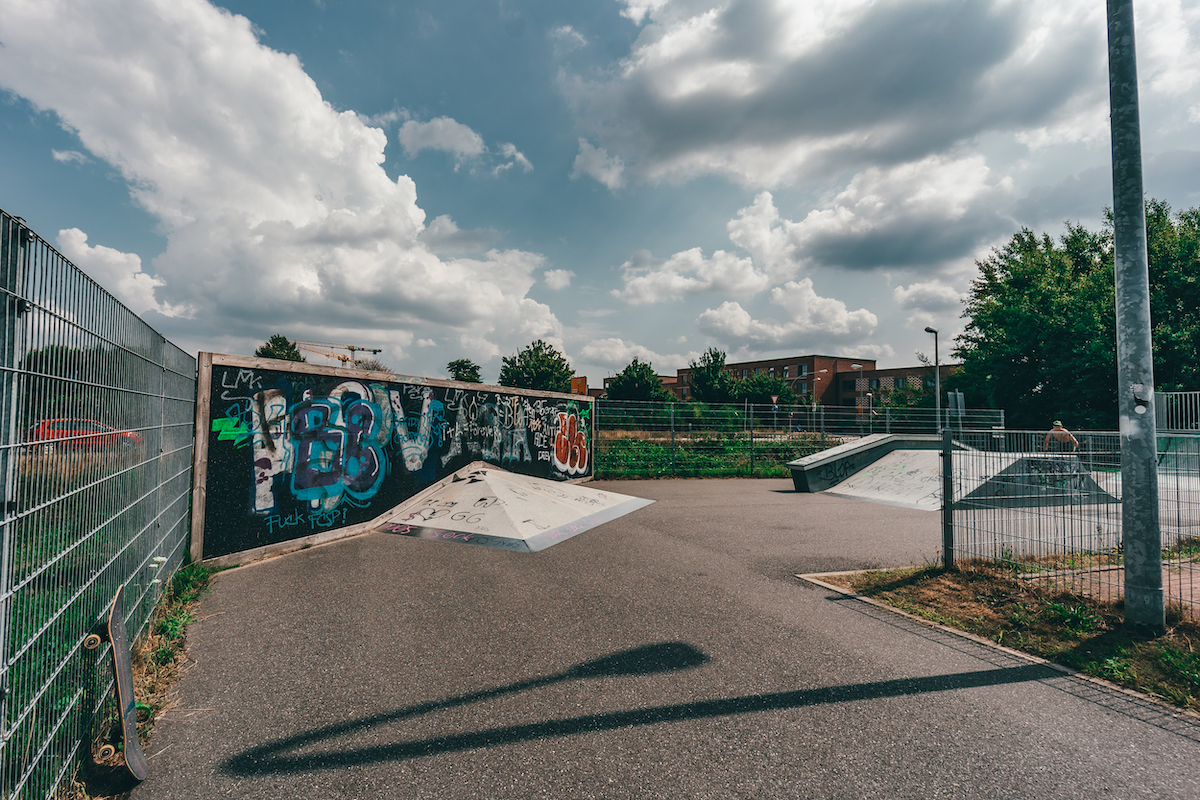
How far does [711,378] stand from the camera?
137 feet

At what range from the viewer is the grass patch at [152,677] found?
260 centimetres

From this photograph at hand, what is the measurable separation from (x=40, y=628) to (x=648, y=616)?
390cm

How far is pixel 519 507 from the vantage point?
9.04 metres

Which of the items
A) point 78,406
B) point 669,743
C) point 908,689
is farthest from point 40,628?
point 908,689

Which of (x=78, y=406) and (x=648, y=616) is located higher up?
(x=78, y=406)

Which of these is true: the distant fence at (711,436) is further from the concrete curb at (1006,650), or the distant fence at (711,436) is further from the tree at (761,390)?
the tree at (761,390)

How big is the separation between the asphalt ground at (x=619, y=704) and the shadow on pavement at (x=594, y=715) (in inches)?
0.6

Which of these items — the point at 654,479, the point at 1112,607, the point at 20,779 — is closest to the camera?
the point at 20,779

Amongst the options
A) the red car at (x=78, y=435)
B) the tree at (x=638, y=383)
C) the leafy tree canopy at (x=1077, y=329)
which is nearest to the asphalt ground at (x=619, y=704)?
the red car at (x=78, y=435)

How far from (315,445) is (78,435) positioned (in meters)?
4.97

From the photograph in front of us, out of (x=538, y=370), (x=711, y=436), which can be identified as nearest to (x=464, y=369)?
(x=538, y=370)

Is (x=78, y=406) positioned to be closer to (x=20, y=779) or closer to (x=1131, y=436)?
(x=20, y=779)

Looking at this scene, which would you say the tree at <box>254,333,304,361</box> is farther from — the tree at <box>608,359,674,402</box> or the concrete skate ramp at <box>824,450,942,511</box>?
the concrete skate ramp at <box>824,450,942,511</box>

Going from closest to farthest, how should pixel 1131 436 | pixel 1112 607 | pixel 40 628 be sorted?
pixel 40 628 → pixel 1131 436 → pixel 1112 607
